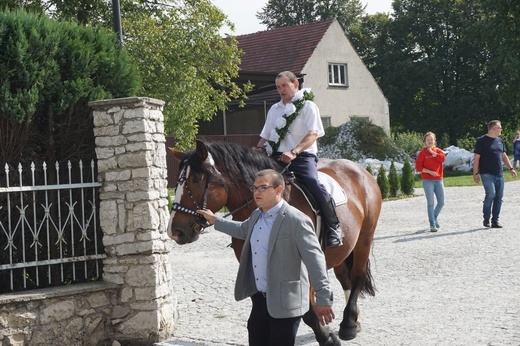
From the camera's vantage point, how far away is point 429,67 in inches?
2429

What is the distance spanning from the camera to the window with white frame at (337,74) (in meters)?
44.3

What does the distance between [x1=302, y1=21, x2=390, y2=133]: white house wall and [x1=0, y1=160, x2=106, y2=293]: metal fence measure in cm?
3395

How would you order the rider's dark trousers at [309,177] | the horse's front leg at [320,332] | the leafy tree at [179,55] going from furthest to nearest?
the leafy tree at [179,55] < the rider's dark trousers at [309,177] < the horse's front leg at [320,332]

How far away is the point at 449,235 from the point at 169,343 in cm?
879

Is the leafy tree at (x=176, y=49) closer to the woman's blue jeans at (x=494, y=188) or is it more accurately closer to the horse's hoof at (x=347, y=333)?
the woman's blue jeans at (x=494, y=188)

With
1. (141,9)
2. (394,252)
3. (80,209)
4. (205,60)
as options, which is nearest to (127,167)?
(80,209)

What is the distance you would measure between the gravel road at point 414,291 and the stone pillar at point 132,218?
0.38 m

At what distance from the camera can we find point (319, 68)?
142 ft

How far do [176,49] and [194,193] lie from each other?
61.0 feet

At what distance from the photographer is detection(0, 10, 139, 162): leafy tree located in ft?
25.3

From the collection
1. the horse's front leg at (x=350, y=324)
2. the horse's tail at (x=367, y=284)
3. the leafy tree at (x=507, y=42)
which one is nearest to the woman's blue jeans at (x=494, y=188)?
the horse's tail at (x=367, y=284)

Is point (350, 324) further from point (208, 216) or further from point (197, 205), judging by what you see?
point (208, 216)

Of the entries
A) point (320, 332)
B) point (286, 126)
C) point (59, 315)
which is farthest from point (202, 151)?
point (59, 315)

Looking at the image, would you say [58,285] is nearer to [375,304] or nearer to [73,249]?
[73,249]
